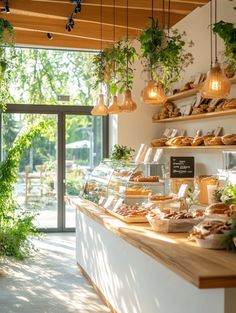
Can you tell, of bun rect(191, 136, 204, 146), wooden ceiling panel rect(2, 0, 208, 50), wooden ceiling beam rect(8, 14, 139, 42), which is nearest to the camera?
bun rect(191, 136, 204, 146)

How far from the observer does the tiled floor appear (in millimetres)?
4915

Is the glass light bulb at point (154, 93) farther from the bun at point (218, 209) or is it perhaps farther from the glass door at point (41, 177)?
the glass door at point (41, 177)

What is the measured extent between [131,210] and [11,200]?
289 centimetres

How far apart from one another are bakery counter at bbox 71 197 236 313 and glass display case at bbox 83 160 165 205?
8.4 inches

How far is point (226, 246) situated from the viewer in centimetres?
307

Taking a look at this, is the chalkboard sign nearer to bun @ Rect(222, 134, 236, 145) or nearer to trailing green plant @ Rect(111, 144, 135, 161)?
bun @ Rect(222, 134, 236, 145)

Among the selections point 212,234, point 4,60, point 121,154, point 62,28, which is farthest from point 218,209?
point 62,28

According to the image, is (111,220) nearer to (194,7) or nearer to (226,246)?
(226,246)

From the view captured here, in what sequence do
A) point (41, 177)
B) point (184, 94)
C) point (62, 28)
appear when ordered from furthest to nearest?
point (41, 177) < point (62, 28) < point (184, 94)

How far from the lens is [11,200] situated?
700cm

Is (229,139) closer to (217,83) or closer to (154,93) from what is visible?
(154,93)

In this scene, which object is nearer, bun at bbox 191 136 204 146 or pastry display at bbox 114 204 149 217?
pastry display at bbox 114 204 149 217

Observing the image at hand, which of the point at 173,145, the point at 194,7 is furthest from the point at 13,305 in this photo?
the point at 194,7

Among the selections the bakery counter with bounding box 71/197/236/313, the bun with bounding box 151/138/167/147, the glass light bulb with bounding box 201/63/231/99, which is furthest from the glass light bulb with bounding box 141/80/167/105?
the bun with bounding box 151/138/167/147
